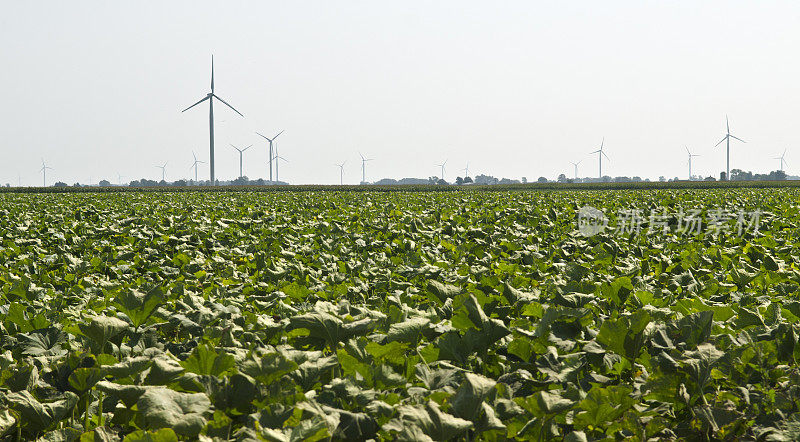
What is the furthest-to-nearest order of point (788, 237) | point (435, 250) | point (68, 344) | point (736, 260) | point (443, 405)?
point (788, 237)
point (435, 250)
point (736, 260)
point (68, 344)
point (443, 405)

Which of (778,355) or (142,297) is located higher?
(142,297)

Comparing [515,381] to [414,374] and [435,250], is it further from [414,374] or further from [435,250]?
[435,250]

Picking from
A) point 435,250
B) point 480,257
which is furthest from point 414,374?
point 435,250

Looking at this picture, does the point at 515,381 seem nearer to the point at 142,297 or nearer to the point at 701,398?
the point at 701,398

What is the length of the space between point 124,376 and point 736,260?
570 cm

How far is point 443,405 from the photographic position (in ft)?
6.24

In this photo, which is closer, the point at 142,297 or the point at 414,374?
the point at 414,374

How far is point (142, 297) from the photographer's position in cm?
283

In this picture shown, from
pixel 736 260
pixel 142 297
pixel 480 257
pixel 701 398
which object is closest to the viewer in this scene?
pixel 701 398

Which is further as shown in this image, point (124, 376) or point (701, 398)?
point (701, 398)

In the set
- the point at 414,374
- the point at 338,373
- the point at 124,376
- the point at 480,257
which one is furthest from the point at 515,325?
the point at 480,257

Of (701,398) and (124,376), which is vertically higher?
(124,376)

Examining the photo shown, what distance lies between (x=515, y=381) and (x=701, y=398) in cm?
72

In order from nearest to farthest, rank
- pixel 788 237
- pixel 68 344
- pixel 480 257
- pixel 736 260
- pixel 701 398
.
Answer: pixel 701 398 → pixel 68 344 → pixel 736 260 → pixel 480 257 → pixel 788 237
